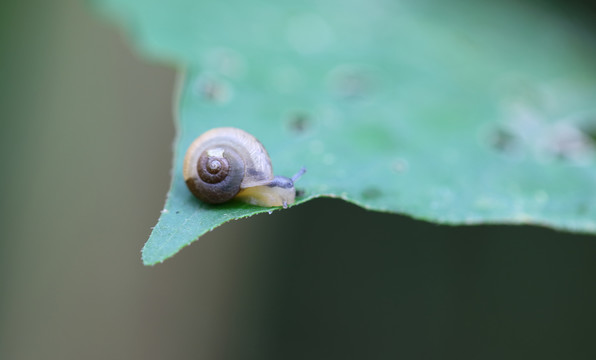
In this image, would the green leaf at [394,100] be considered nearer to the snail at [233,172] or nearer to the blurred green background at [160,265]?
the snail at [233,172]

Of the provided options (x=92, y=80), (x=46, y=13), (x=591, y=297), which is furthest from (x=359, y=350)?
(x=46, y=13)

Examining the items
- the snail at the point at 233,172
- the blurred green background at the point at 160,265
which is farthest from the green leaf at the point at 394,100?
the blurred green background at the point at 160,265

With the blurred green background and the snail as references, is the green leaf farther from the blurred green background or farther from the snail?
the blurred green background

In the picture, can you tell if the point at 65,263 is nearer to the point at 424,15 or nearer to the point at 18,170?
the point at 18,170

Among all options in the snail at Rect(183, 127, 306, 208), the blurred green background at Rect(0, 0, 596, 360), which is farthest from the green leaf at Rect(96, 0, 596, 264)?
the blurred green background at Rect(0, 0, 596, 360)

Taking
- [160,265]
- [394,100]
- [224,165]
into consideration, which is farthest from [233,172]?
[160,265]
